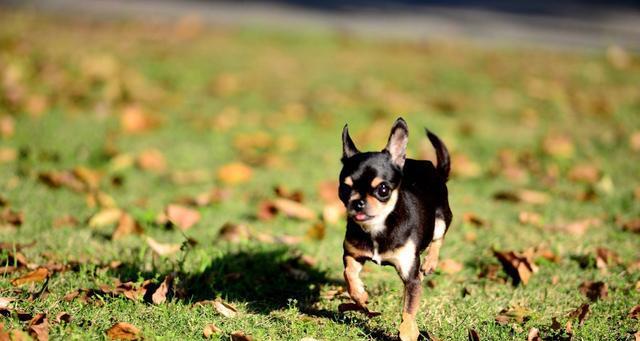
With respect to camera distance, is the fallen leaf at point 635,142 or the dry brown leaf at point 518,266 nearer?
the dry brown leaf at point 518,266

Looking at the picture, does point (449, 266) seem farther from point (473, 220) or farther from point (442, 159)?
point (473, 220)

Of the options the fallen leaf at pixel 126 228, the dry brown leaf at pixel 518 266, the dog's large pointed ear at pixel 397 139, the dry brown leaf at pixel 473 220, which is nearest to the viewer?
the dog's large pointed ear at pixel 397 139

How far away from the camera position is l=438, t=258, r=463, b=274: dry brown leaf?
4082 mm

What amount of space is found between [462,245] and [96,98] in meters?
4.85

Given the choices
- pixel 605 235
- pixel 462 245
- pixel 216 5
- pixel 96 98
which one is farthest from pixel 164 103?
pixel 216 5

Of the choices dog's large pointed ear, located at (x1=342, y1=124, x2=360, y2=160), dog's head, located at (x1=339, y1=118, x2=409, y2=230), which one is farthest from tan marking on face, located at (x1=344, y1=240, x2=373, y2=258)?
dog's large pointed ear, located at (x1=342, y1=124, x2=360, y2=160)

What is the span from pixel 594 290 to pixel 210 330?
208 centimetres

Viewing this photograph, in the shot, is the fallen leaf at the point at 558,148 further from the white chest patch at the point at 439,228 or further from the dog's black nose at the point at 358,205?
the dog's black nose at the point at 358,205

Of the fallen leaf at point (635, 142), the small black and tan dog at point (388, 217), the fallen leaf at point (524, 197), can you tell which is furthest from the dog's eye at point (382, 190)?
the fallen leaf at point (635, 142)

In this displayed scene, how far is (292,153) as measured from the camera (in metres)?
6.65

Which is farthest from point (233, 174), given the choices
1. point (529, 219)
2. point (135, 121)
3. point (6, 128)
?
point (529, 219)

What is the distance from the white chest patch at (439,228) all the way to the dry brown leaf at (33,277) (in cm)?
200

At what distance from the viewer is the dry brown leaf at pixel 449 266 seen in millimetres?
4082

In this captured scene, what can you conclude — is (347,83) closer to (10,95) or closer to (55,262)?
(10,95)
